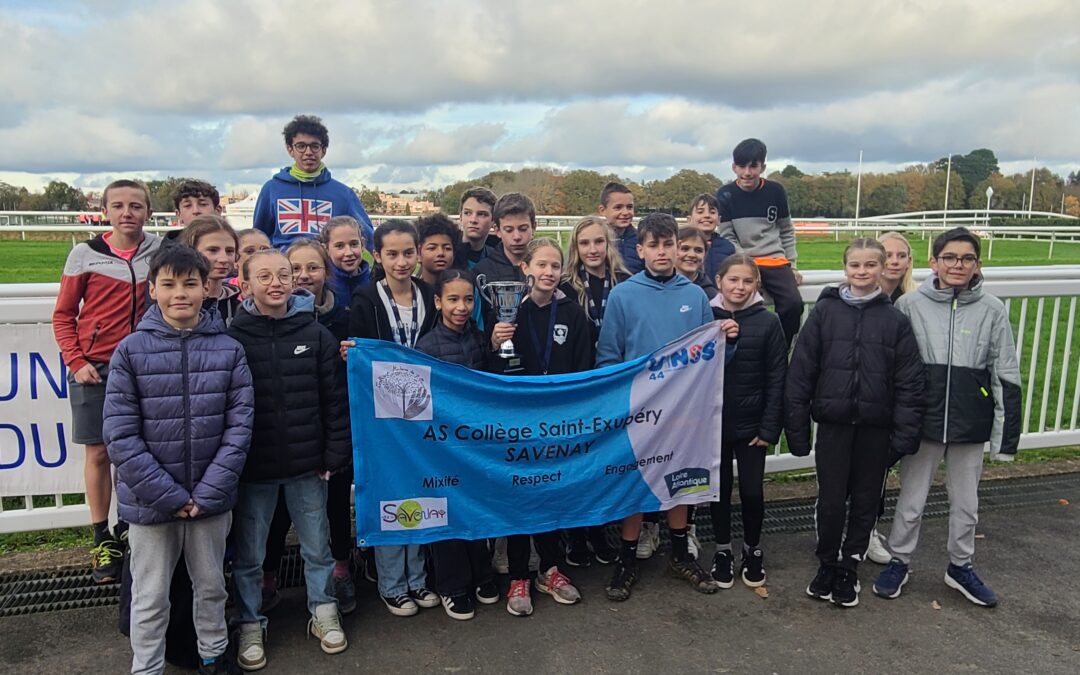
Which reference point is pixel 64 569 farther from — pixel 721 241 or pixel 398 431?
pixel 721 241

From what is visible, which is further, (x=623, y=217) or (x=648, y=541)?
(x=623, y=217)

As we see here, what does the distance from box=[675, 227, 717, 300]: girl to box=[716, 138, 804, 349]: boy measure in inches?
40.6

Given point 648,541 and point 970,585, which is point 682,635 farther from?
point 970,585

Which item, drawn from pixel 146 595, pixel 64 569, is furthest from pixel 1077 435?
pixel 64 569

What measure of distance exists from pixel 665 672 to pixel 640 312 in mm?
1944

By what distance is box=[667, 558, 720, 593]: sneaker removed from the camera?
4.35 meters

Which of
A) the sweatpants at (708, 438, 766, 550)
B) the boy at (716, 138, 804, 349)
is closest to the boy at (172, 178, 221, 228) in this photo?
the boy at (716, 138, 804, 349)

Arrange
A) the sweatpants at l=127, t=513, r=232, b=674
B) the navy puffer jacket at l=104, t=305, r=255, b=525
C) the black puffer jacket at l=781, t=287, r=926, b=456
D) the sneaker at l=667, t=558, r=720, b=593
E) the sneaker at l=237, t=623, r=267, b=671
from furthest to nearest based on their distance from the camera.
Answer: the sneaker at l=667, t=558, r=720, b=593 → the black puffer jacket at l=781, t=287, r=926, b=456 → the sneaker at l=237, t=623, r=267, b=671 → the sweatpants at l=127, t=513, r=232, b=674 → the navy puffer jacket at l=104, t=305, r=255, b=525

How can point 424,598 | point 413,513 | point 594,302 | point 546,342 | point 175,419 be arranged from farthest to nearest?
point 594,302, point 546,342, point 424,598, point 413,513, point 175,419

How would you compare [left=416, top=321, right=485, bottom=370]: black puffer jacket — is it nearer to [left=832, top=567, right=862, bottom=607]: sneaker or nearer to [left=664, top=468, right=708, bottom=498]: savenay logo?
[left=664, top=468, right=708, bottom=498]: savenay logo

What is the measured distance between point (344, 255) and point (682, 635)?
2.90m

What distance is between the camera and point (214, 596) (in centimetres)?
350

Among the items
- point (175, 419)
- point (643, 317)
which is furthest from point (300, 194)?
point (643, 317)

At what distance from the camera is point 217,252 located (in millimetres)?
3998
